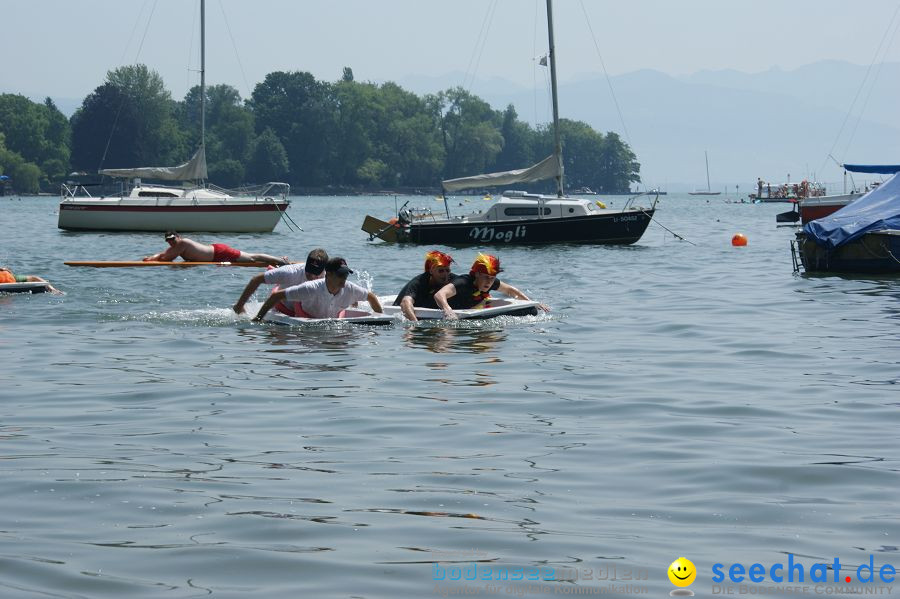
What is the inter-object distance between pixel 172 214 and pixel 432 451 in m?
42.3

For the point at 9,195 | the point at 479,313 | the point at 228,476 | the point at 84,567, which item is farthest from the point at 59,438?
the point at 9,195

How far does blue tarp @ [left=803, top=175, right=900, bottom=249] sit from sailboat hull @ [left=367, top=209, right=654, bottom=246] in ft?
36.8

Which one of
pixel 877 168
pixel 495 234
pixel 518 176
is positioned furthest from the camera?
pixel 877 168

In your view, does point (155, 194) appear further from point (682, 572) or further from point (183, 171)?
point (682, 572)

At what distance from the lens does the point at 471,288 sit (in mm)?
17141

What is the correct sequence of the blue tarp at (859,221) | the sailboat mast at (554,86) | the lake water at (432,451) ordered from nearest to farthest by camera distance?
the lake water at (432,451) → the blue tarp at (859,221) → the sailboat mast at (554,86)

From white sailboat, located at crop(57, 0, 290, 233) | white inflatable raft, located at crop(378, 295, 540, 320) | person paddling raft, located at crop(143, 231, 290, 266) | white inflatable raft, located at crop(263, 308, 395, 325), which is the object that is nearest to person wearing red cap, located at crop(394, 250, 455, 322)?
white inflatable raft, located at crop(378, 295, 540, 320)

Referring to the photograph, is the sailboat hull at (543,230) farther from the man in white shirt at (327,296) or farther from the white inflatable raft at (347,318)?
the man in white shirt at (327,296)

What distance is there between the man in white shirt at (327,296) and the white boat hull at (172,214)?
33.7 m

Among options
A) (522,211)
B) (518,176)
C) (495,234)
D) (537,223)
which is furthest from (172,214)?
(537,223)

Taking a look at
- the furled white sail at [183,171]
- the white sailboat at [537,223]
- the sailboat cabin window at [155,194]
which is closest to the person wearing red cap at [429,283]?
the white sailboat at [537,223]

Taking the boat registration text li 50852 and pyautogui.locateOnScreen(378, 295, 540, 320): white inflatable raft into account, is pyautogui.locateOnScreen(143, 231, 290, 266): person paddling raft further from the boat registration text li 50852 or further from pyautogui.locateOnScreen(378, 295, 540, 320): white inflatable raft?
the boat registration text li 50852

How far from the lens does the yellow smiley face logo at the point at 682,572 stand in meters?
6.19

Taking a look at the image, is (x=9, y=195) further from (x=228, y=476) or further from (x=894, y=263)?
(x=228, y=476)
